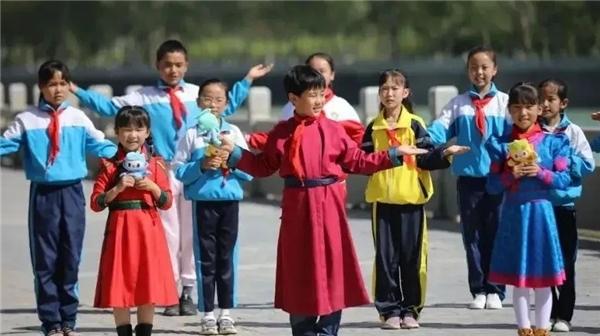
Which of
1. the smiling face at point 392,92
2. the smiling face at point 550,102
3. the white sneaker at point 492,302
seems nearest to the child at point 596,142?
the smiling face at point 550,102

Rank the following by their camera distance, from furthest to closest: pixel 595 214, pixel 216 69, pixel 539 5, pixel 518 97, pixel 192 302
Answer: pixel 216 69 → pixel 539 5 → pixel 595 214 → pixel 192 302 → pixel 518 97

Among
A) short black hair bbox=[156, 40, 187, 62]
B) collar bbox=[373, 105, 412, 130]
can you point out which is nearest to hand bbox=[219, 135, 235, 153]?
collar bbox=[373, 105, 412, 130]

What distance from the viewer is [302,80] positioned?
9.44 meters

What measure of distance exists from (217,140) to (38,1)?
75.0 metres

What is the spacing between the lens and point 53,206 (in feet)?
37.0

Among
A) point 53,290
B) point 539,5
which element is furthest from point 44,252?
point 539,5

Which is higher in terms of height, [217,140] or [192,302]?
[217,140]

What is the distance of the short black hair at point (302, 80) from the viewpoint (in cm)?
943

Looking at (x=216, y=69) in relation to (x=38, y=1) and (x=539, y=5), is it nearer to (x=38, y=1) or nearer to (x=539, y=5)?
(x=539, y=5)

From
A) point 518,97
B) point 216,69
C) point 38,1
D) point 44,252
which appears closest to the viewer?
point 518,97

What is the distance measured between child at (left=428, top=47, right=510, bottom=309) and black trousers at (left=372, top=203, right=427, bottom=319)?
0.74 metres

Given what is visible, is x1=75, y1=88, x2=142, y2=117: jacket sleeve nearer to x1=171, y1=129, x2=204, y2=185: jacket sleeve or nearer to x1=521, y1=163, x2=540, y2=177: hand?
x1=171, y1=129, x2=204, y2=185: jacket sleeve

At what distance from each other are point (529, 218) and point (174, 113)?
3.32 m

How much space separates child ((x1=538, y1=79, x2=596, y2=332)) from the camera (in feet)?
35.1
